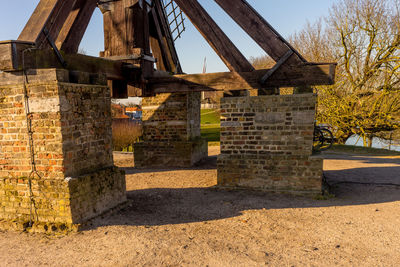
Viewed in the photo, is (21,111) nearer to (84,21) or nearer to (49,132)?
(49,132)

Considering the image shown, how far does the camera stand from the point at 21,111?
364 cm

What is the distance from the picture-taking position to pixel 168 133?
28.2ft

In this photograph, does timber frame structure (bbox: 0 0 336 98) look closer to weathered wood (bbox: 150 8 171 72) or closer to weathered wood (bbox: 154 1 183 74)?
weathered wood (bbox: 150 8 171 72)

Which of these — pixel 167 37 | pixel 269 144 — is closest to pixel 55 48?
pixel 269 144

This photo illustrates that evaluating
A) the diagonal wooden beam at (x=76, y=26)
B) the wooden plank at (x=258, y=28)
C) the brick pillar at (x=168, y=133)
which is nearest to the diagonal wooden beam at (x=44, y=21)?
the diagonal wooden beam at (x=76, y=26)

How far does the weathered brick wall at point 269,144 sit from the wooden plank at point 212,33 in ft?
2.96

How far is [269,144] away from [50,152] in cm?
411

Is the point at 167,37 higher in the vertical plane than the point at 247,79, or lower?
higher

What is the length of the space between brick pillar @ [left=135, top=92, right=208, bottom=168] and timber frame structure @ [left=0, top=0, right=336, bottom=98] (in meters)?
2.01

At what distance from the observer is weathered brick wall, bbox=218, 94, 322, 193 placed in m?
5.26

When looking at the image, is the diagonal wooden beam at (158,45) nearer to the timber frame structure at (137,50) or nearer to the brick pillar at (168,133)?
the timber frame structure at (137,50)

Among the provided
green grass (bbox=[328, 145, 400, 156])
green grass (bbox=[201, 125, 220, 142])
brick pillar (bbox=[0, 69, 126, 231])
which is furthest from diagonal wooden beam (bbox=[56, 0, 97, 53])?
green grass (bbox=[201, 125, 220, 142])

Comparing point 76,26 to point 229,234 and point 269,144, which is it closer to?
point 269,144

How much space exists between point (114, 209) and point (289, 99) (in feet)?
13.2
